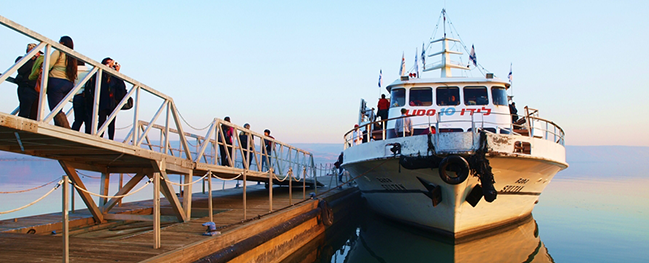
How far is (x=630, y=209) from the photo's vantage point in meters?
20.1

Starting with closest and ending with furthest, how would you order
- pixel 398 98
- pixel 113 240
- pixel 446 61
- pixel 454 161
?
pixel 113 240 → pixel 454 161 → pixel 398 98 → pixel 446 61

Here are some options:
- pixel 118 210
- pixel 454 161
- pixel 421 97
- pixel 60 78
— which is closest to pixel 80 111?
pixel 60 78

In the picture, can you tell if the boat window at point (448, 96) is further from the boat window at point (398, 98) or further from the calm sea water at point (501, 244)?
the calm sea water at point (501, 244)

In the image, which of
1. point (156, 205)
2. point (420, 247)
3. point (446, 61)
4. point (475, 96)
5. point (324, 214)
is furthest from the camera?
point (446, 61)

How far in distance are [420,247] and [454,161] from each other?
9.19 feet

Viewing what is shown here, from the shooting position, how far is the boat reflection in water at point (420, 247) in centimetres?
1006

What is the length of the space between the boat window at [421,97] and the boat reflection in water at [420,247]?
3734 millimetres

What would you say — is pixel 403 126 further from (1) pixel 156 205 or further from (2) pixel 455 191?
(1) pixel 156 205

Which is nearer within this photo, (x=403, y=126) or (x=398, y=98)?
(x=403, y=126)

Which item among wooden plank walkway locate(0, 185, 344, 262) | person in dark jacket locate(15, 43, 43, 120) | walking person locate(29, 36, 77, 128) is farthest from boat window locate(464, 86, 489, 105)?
person in dark jacket locate(15, 43, 43, 120)

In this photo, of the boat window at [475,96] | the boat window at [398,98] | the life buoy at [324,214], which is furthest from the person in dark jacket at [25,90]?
the boat window at [475,96]

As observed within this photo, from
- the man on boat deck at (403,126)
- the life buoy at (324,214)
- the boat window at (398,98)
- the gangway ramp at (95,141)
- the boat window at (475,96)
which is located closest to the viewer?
the gangway ramp at (95,141)

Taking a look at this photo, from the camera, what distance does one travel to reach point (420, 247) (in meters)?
10.8

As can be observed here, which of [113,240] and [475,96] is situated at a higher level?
[475,96]
